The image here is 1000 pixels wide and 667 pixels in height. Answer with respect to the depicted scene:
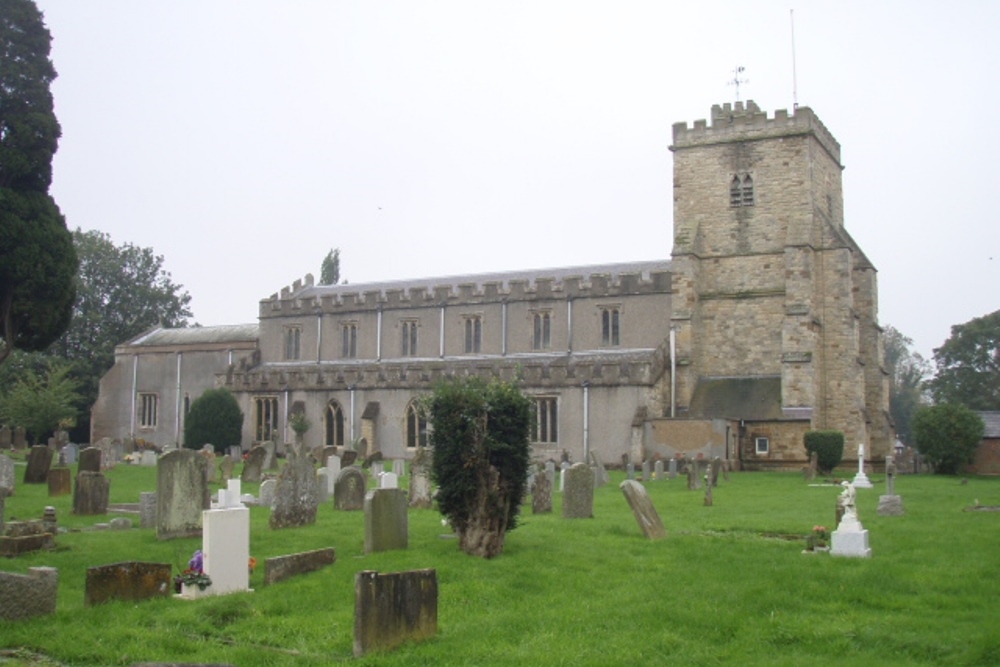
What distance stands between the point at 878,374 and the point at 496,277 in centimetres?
1642

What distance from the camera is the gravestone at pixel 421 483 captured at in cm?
1847

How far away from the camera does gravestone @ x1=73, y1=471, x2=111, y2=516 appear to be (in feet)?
54.6

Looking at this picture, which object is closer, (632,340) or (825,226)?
(825,226)

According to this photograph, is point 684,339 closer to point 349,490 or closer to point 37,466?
point 349,490

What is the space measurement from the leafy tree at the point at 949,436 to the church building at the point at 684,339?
109 inches

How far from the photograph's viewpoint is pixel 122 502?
19.8 m

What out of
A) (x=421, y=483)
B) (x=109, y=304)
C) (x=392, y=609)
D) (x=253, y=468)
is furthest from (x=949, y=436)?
(x=109, y=304)

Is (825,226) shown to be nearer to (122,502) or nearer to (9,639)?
(122,502)

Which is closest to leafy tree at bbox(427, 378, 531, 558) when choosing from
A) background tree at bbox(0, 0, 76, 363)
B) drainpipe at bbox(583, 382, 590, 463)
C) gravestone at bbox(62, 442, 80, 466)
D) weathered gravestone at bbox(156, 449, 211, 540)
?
weathered gravestone at bbox(156, 449, 211, 540)

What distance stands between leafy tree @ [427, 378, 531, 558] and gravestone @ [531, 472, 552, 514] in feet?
15.0

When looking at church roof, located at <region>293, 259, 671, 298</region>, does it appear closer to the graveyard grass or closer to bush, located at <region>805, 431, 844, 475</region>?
bush, located at <region>805, 431, 844, 475</region>

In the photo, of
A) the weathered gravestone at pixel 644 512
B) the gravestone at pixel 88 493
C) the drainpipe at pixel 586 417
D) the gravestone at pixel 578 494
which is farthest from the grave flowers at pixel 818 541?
the drainpipe at pixel 586 417

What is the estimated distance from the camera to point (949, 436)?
32531mm

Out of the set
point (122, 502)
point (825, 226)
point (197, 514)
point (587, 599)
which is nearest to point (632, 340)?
point (825, 226)
